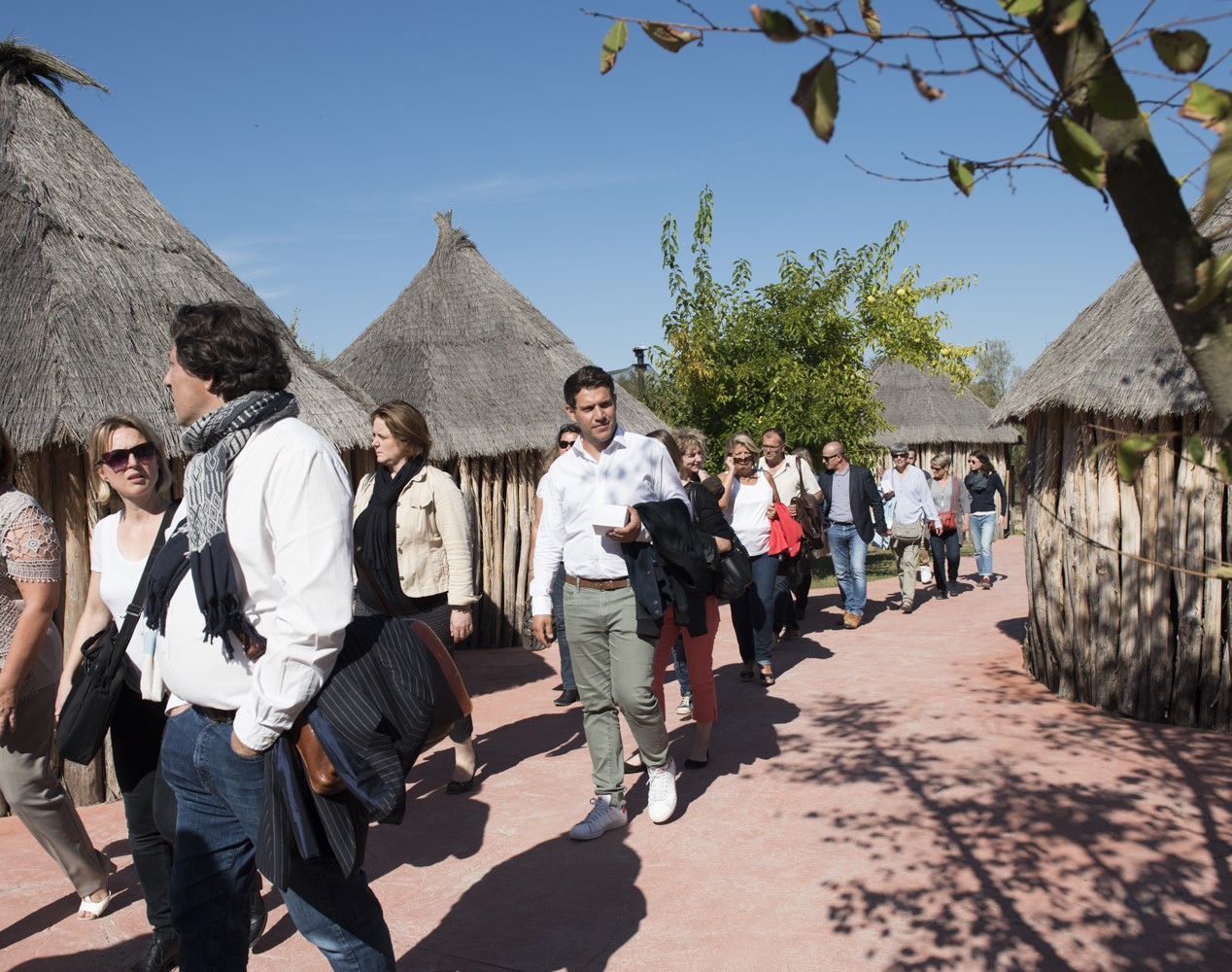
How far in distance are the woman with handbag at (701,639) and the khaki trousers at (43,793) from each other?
2.52m

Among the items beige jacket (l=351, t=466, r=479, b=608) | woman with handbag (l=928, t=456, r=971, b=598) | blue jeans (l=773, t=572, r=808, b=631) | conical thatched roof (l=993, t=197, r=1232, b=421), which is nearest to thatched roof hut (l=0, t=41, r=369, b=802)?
beige jacket (l=351, t=466, r=479, b=608)

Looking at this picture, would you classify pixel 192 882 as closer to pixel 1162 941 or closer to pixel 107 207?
pixel 1162 941

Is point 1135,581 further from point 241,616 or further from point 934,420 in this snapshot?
point 934,420

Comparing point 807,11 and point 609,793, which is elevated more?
point 807,11

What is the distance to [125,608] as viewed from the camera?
12.1ft

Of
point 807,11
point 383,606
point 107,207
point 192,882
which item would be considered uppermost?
point 107,207

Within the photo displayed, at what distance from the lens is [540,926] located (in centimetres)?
405

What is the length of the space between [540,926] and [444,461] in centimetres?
617

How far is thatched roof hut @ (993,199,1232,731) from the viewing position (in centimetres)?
625

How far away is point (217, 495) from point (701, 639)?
345 cm

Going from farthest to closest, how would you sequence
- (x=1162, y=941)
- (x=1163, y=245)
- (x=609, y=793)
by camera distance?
(x=609, y=793), (x=1162, y=941), (x=1163, y=245)

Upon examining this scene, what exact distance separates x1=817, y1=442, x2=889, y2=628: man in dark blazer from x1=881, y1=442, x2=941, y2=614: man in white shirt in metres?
0.65

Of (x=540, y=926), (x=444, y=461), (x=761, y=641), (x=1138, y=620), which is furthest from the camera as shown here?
(x=444, y=461)

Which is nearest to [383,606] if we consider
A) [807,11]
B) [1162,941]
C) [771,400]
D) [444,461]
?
[807,11]
